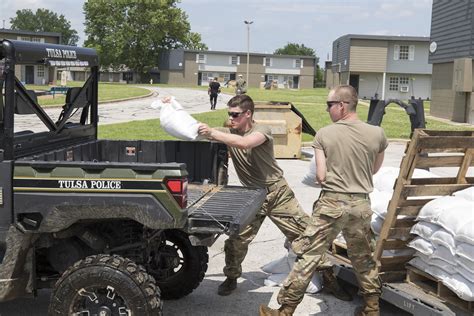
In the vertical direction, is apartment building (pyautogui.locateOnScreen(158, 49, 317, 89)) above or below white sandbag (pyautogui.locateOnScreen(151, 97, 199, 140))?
above

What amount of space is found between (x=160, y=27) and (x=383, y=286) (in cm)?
7979

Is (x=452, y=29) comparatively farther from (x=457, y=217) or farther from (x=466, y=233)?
(x=466, y=233)

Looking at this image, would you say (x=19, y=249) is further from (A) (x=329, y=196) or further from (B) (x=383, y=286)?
(B) (x=383, y=286)

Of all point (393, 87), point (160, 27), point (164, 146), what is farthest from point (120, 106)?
point (160, 27)

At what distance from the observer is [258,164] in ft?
17.6

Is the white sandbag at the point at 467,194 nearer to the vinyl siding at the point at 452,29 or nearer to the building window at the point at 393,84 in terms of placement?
the vinyl siding at the point at 452,29

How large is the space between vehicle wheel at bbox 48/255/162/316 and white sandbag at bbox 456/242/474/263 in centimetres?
208

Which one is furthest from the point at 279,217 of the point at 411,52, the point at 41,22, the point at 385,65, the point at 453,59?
the point at 41,22

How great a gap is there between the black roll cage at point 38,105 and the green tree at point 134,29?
252 ft

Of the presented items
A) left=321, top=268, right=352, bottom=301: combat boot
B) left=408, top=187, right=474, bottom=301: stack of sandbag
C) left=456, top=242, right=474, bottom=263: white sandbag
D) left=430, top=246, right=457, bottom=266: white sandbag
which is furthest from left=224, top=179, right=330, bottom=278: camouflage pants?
left=456, top=242, right=474, bottom=263: white sandbag

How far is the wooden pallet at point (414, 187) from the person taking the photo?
15.8 feet

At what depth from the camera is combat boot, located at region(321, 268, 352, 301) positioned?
5445mm

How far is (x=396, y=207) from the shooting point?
4.86 m

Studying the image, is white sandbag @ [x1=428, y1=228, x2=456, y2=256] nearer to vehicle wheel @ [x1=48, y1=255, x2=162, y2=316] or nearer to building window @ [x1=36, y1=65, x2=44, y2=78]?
vehicle wheel @ [x1=48, y1=255, x2=162, y2=316]
